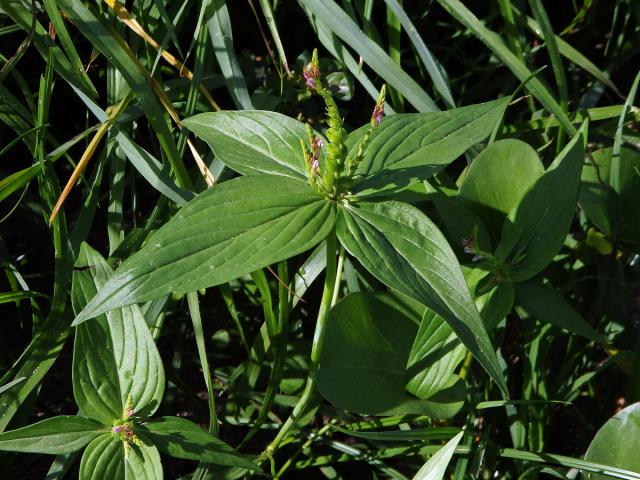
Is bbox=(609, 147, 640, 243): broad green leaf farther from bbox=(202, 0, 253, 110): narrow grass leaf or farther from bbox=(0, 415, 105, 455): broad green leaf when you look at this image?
bbox=(0, 415, 105, 455): broad green leaf

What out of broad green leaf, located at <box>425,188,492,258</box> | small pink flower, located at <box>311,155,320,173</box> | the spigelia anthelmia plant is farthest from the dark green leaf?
small pink flower, located at <box>311,155,320,173</box>

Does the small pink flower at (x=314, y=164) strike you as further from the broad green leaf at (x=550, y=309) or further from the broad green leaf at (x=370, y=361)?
the broad green leaf at (x=550, y=309)

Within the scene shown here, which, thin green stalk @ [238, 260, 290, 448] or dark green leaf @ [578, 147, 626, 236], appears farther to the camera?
dark green leaf @ [578, 147, 626, 236]

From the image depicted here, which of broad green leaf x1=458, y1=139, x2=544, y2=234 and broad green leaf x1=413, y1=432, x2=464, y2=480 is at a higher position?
broad green leaf x1=458, y1=139, x2=544, y2=234

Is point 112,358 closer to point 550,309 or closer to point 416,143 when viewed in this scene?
point 416,143

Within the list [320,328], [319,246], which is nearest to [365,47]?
[319,246]

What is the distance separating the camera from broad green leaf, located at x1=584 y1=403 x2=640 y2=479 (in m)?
1.11

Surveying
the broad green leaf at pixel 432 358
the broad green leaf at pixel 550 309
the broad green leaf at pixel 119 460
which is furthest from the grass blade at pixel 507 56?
the broad green leaf at pixel 119 460

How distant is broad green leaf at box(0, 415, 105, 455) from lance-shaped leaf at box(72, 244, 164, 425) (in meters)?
0.02

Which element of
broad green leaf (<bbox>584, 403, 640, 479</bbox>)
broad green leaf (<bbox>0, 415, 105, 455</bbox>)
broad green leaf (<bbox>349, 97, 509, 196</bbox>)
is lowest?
broad green leaf (<bbox>584, 403, 640, 479</bbox>)

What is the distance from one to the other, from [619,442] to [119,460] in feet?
2.34

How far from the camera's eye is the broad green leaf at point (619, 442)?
1.11 m

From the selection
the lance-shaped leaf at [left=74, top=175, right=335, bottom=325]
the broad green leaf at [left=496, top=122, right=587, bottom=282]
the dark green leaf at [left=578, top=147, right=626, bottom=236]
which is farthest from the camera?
the dark green leaf at [left=578, top=147, right=626, bottom=236]

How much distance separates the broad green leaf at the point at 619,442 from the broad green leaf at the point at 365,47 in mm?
549
